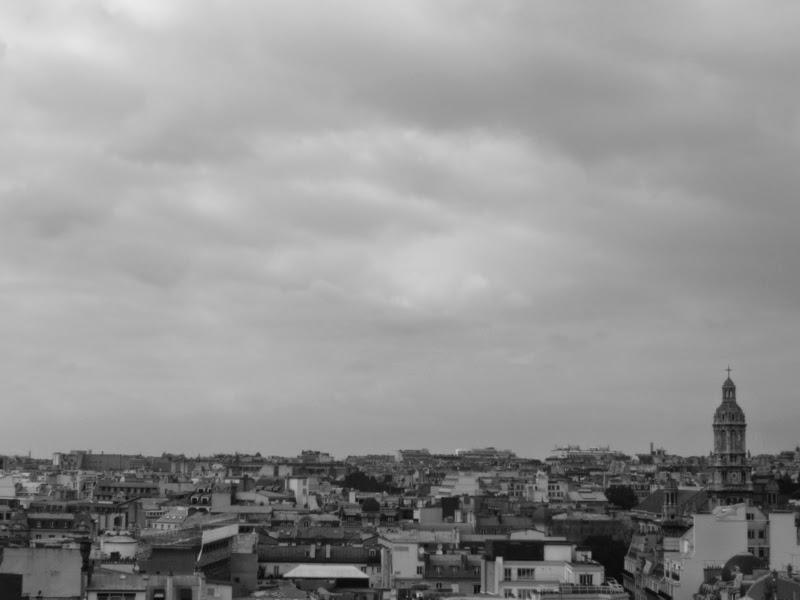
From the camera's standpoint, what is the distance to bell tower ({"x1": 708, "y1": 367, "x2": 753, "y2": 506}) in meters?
165

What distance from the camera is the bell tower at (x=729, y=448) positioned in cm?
16462

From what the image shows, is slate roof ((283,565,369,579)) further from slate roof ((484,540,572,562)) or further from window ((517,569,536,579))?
window ((517,569,536,579))

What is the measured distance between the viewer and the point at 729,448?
16712cm

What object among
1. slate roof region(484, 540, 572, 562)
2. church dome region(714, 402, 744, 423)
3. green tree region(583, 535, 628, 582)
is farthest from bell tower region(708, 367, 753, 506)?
slate roof region(484, 540, 572, 562)

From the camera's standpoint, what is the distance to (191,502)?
141 metres

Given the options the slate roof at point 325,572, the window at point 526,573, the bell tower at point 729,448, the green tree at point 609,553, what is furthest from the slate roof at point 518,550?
the bell tower at point 729,448

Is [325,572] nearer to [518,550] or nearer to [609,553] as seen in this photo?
[518,550]

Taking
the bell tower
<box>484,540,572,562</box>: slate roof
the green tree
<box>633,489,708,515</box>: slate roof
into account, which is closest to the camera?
<box>484,540,572,562</box>: slate roof

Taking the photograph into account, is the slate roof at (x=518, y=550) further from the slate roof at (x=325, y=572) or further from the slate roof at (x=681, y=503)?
the slate roof at (x=681, y=503)

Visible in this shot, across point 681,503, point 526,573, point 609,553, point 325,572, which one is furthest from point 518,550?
point 681,503

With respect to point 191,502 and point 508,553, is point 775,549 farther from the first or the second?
point 191,502

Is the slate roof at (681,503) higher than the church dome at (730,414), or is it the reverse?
the church dome at (730,414)

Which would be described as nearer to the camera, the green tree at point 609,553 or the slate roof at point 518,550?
the slate roof at point 518,550

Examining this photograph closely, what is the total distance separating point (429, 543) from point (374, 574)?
7797 millimetres
